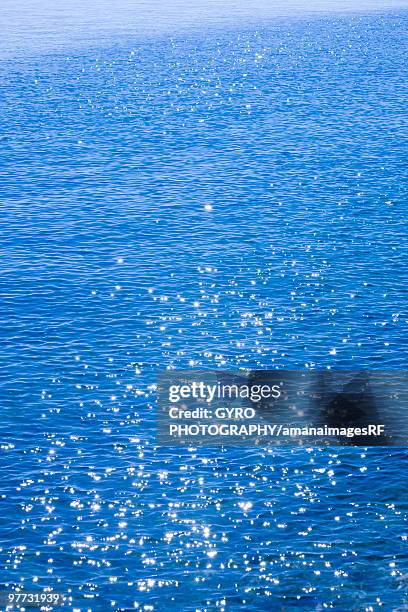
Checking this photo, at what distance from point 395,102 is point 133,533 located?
14259 centimetres

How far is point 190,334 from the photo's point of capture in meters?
101

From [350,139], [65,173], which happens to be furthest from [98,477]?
[350,139]

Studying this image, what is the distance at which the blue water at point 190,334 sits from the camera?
68.1 m

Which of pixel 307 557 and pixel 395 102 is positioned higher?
pixel 395 102

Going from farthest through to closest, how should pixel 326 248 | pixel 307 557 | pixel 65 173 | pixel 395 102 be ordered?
pixel 395 102 < pixel 65 173 < pixel 326 248 < pixel 307 557

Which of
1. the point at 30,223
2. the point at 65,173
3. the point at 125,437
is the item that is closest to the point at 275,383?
the point at 125,437

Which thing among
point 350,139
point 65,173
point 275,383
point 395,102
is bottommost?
point 275,383

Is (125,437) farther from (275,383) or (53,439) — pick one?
(275,383)

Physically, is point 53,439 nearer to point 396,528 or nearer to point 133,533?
point 133,533

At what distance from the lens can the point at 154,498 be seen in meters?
75.1

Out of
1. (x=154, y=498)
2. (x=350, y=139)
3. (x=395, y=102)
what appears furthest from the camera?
(x=395, y=102)

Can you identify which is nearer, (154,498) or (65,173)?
(154,498)

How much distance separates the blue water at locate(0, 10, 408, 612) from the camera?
223 ft

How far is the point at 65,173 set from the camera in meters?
152
